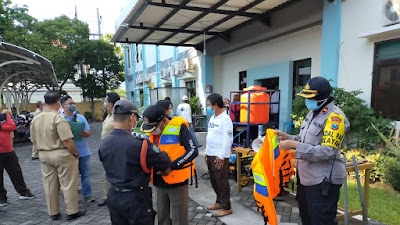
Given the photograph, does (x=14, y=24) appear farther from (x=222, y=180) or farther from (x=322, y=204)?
(x=322, y=204)

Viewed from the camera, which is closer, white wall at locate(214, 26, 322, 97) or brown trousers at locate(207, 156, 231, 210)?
brown trousers at locate(207, 156, 231, 210)

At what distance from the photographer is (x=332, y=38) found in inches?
213

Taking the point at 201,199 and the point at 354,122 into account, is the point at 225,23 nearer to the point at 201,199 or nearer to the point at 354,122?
the point at 354,122

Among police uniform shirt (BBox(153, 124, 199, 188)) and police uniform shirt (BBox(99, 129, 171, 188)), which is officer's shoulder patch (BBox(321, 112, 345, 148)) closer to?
police uniform shirt (BBox(153, 124, 199, 188))

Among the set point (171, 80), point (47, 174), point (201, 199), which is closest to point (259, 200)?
point (201, 199)

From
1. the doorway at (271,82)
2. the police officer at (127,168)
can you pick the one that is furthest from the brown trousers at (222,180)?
Result: the doorway at (271,82)

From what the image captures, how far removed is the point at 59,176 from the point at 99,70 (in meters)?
18.3

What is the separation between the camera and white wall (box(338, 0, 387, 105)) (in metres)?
4.72

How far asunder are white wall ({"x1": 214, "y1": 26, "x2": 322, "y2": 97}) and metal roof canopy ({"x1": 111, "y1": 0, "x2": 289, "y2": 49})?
895mm

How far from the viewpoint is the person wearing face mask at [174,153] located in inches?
93.9

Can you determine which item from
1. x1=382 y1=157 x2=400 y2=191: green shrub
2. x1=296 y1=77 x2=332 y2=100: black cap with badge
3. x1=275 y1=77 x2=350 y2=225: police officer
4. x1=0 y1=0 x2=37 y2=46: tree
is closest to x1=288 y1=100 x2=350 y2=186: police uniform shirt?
x1=275 y1=77 x2=350 y2=225: police officer

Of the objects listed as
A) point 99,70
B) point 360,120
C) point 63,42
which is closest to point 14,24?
point 63,42

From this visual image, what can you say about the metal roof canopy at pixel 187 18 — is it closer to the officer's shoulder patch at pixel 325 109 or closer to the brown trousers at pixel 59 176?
the brown trousers at pixel 59 176

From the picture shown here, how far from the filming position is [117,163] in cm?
198
